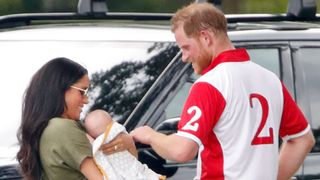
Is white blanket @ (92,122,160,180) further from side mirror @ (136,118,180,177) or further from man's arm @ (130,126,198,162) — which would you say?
side mirror @ (136,118,180,177)

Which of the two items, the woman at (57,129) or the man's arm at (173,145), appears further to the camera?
the woman at (57,129)

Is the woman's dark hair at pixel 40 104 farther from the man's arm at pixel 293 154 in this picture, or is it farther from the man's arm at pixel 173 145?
the man's arm at pixel 293 154

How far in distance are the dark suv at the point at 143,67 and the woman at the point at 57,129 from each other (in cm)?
41

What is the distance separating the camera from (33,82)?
4.95 meters

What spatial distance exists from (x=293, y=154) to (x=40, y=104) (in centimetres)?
114

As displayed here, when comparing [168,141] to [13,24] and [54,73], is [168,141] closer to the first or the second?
[54,73]

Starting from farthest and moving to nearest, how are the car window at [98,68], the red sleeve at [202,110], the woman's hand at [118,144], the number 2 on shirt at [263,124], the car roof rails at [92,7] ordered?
the car roof rails at [92,7], the car window at [98,68], the woman's hand at [118,144], the number 2 on shirt at [263,124], the red sleeve at [202,110]

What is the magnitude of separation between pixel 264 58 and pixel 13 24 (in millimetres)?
1715

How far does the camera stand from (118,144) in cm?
485

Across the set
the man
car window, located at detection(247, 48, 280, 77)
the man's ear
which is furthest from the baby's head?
car window, located at detection(247, 48, 280, 77)

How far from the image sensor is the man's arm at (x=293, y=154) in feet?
16.6

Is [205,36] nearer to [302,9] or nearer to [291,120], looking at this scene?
[291,120]

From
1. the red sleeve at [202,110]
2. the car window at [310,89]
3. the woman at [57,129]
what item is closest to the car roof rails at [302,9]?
the car window at [310,89]

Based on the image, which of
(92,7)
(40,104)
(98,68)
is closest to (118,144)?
(40,104)
